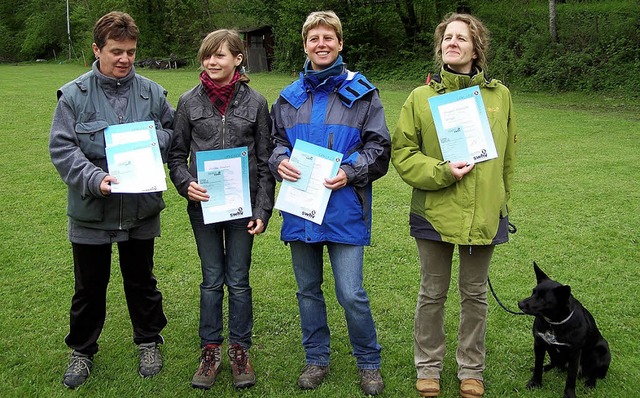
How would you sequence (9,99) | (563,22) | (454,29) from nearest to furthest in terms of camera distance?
(454,29) < (9,99) < (563,22)

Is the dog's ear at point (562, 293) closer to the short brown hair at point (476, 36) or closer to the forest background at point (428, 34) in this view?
the short brown hair at point (476, 36)

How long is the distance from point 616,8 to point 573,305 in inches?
974

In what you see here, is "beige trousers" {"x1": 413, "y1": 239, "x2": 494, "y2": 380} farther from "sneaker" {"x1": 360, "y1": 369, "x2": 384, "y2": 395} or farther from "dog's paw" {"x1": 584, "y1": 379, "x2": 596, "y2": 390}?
"dog's paw" {"x1": 584, "y1": 379, "x2": 596, "y2": 390}

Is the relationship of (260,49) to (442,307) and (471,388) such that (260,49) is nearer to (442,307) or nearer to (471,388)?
(442,307)

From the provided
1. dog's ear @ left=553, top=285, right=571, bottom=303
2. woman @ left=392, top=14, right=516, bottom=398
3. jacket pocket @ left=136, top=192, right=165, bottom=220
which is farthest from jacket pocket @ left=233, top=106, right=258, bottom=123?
dog's ear @ left=553, top=285, right=571, bottom=303

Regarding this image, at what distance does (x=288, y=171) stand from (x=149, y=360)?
1555 mm

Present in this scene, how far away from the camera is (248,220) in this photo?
3.61 metres

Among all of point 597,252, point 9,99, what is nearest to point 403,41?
point 9,99

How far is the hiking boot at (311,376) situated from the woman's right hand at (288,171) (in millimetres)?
1190

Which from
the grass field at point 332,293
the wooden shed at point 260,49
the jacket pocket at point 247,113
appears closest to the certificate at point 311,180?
the jacket pocket at point 247,113

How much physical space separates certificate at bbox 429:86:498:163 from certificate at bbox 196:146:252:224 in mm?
1114

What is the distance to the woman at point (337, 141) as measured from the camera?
334cm

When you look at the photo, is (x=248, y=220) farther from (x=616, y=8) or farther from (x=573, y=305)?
(x=616, y=8)

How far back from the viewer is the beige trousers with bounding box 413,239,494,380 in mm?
3436
